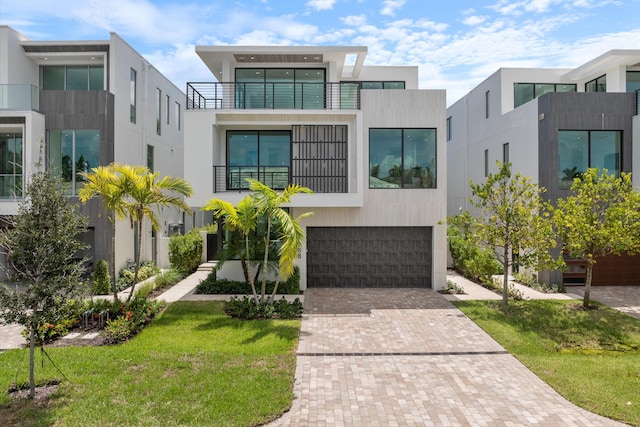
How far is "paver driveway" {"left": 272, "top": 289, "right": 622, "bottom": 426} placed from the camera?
20.9 ft

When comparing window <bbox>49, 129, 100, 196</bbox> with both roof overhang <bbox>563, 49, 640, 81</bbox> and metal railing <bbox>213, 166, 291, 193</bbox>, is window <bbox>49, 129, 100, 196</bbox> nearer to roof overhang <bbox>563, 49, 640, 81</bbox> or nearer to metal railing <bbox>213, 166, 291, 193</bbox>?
metal railing <bbox>213, 166, 291, 193</bbox>

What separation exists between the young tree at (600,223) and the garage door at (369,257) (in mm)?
4604

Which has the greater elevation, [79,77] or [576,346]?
[79,77]

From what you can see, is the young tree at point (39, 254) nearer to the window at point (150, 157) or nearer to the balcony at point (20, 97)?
the balcony at point (20, 97)

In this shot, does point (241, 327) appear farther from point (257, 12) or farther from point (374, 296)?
point (257, 12)

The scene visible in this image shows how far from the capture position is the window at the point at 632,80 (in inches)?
752

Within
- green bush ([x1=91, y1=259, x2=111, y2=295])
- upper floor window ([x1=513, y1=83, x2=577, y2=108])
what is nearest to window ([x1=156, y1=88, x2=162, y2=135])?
green bush ([x1=91, y1=259, x2=111, y2=295])

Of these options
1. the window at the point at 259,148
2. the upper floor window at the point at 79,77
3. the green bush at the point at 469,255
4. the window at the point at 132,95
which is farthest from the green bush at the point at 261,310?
the upper floor window at the point at 79,77

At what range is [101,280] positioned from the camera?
14141 mm

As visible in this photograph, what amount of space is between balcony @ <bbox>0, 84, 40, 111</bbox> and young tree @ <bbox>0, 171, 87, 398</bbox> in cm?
994

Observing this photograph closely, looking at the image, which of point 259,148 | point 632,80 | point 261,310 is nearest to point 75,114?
point 259,148

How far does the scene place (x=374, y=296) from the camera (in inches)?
551

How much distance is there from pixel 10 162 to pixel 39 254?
1152 cm

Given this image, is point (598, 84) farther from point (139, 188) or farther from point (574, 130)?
point (139, 188)
